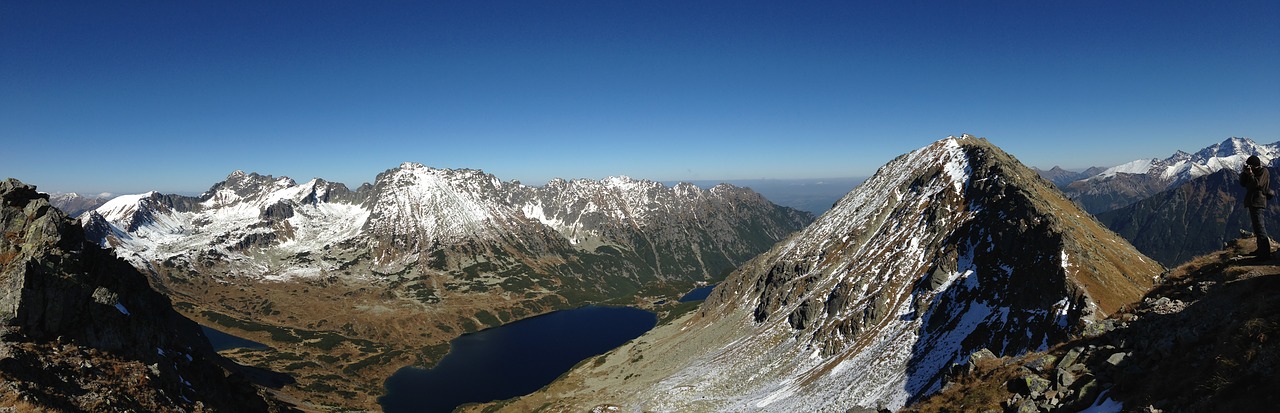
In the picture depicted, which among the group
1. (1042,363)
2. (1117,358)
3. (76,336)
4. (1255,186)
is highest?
(1255,186)

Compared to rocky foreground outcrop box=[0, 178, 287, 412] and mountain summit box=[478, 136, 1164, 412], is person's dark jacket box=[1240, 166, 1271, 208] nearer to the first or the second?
mountain summit box=[478, 136, 1164, 412]

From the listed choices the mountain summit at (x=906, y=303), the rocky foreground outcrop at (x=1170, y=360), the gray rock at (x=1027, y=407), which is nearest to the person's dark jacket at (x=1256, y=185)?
the rocky foreground outcrop at (x=1170, y=360)

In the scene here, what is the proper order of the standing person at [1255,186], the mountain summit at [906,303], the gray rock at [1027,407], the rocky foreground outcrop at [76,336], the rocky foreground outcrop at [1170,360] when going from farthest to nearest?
the mountain summit at [906,303], the rocky foreground outcrop at [76,336], the gray rock at [1027,407], the standing person at [1255,186], the rocky foreground outcrop at [1170,360]

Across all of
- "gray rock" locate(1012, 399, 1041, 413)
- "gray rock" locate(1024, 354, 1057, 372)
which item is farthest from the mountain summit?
"gray rock" locate(1012, 399, 1041, 413)

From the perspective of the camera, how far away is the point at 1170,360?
69.4 feet

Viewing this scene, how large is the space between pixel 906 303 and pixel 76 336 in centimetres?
14327

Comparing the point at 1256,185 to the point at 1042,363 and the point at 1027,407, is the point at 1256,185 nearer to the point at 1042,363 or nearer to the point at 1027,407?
the point at 1042,363

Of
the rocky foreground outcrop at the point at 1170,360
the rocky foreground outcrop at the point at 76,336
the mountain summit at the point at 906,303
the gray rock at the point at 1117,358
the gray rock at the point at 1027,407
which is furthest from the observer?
the mountain summit at the point at 906,303

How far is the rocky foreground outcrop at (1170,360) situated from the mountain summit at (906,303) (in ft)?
145

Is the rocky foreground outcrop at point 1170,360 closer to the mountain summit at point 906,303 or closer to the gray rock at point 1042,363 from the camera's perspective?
the gray rock at point 1042,363

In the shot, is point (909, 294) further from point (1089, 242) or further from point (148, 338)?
point (148, 338)

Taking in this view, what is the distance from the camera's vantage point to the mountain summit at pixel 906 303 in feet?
309

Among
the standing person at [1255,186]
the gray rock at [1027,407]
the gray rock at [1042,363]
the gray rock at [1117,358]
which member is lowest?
the gray rock at [1027,407]

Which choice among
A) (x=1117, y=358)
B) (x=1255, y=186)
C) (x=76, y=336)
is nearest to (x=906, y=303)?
(x=1255, y=186)
